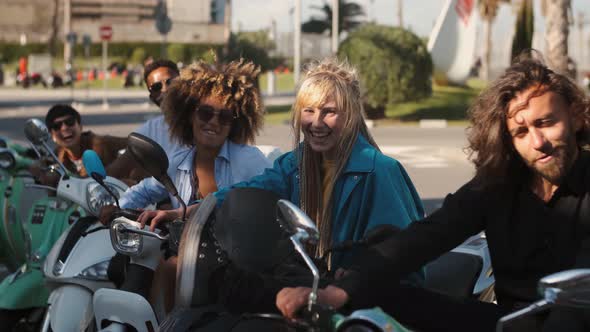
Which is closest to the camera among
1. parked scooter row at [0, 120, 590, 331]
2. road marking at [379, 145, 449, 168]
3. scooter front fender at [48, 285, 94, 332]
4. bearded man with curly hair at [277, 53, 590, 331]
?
parked scooter row at [0, 120, 590, 331]

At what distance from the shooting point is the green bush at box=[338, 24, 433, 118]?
2862 cm

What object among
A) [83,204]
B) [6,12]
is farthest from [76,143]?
[6,12]

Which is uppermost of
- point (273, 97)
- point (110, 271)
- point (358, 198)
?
point (358, 198)

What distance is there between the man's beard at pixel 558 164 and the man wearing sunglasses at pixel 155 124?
97.4 inches

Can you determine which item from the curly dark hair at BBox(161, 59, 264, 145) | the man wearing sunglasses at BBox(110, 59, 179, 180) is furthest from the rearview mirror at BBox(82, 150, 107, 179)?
the man wearing sunglasses at BBox(110, 59, 179, 180)

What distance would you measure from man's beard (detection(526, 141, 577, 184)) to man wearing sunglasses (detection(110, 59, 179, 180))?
2475 mm

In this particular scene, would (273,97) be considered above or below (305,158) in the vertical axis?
below

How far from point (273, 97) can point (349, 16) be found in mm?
22558

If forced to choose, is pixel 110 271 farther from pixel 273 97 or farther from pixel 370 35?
pixel 273 97

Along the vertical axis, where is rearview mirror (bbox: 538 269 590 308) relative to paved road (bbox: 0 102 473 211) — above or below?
above

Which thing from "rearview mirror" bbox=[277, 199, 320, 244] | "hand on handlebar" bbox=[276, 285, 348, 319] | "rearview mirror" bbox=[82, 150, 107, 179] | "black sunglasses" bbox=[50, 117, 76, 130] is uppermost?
"rearview mirror" bbox=[277, 199, 320, 244]

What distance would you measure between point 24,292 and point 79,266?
824 mm

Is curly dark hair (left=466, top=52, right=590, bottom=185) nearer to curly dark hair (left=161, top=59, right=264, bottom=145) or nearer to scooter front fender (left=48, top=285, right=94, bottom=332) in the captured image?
curly dark hair (left=161, top=59, right=264, bottom=145)

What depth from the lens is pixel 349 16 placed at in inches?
2584
